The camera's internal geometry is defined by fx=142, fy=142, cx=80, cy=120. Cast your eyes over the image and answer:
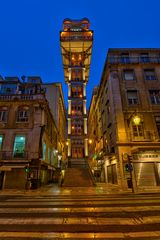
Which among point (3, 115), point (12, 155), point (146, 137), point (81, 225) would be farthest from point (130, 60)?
point (81, 225)

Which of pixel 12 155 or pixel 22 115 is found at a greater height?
pixel 22 115

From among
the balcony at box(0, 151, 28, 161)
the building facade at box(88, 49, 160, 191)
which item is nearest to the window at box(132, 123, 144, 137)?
the building facade at box(88, 49, 160, 191)

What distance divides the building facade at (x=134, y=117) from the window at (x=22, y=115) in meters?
11.8

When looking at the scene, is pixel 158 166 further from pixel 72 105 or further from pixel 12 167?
pixel 72 105

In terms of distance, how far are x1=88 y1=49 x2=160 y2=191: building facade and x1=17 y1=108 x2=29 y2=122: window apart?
1182 centimetres

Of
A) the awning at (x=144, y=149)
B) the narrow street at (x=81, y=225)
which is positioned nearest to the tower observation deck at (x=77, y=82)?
the awning at (x=144, y=149)

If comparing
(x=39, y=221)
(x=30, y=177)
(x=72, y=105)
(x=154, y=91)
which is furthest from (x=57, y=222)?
(x=72, y=105)

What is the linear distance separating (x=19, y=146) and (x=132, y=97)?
54.4 ft

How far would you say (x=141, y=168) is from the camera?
16.8 meters

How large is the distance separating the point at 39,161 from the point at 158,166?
14143 mm

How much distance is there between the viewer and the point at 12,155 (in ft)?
56.9

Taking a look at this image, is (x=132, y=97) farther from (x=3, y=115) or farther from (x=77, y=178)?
(x=3, y=115)

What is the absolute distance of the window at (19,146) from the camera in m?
17.5

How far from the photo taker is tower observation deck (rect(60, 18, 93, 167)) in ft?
114
